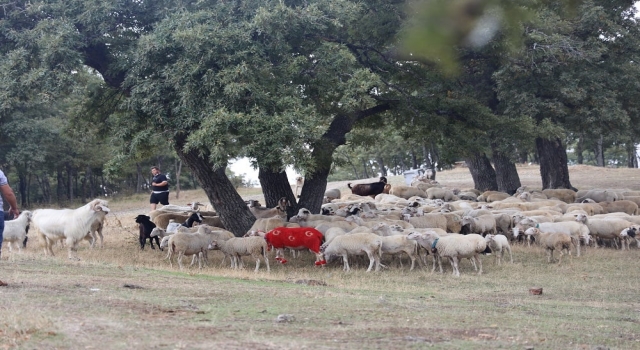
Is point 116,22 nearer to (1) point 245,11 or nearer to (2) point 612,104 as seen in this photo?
(1) point 245,11

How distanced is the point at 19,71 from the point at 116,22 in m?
2.84

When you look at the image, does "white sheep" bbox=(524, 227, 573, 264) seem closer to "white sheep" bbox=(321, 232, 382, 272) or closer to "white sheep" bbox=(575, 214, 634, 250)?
"white sheep" bbox=(575, 214, 634, 250)

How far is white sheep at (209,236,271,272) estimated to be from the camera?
17.0m

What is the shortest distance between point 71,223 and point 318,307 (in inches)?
367

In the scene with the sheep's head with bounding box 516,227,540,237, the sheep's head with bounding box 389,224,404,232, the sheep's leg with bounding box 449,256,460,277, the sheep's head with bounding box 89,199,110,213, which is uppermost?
the sheep's head with bounding box 89,199,110,213

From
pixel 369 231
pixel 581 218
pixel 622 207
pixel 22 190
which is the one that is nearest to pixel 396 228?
pixel 369 231

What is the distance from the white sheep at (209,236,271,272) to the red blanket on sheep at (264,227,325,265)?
39 cm

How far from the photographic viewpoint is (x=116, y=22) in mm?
19781

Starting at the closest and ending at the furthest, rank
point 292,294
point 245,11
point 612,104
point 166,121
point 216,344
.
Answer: point 216,344 → point 292,294 → point 166,121 → point 245,11 → point 612,104

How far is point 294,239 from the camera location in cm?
1755

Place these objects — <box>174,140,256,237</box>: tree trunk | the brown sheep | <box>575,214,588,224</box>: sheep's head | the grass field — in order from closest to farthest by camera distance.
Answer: the grass field < <box>575,214,588,224</box>: sheep's head < <box>174,140,256,237</box>: tree trunk < the brown sheep

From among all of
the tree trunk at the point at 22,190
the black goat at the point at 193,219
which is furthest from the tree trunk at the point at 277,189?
the tree trunk at the point at 22,190

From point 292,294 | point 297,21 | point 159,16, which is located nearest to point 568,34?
point 297,21

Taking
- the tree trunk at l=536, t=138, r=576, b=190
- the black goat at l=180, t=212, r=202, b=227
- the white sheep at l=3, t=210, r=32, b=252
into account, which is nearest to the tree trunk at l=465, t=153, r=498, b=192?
the tree trunk at l=536, t=138, r=576, b=190
